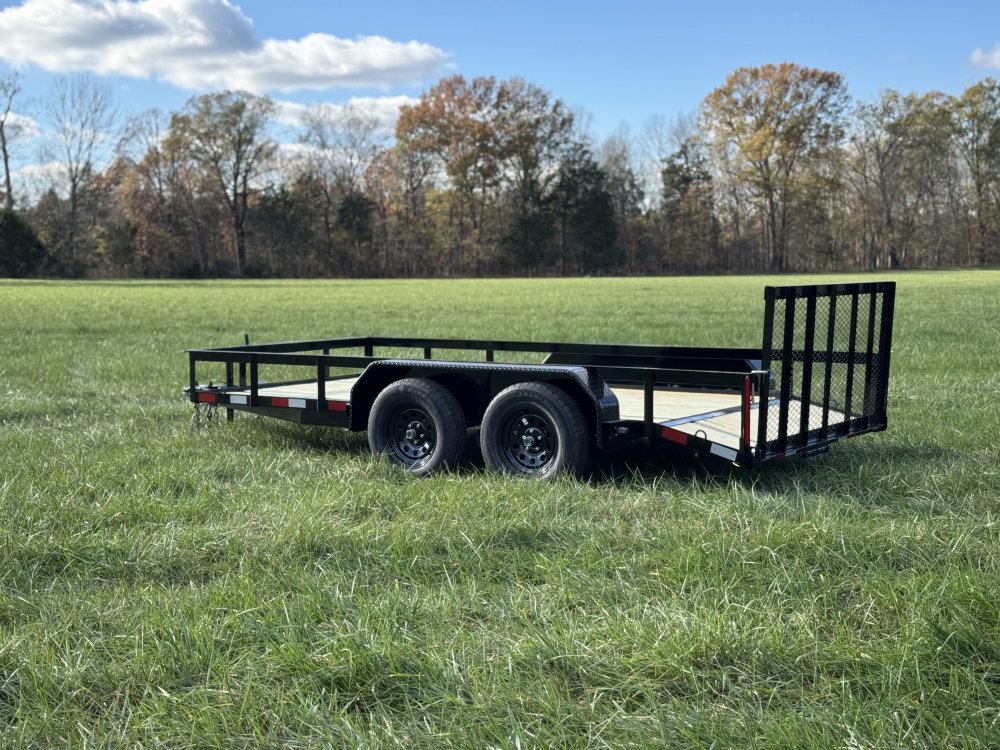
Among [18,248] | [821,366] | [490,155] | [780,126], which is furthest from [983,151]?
[821,366]

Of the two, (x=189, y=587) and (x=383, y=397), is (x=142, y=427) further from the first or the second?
(x=189, y=587)

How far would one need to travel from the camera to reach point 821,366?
7383 millimetres

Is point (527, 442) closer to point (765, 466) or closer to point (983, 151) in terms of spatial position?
point (765, 466)

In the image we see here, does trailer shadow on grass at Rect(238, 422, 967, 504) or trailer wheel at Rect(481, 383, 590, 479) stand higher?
trailer wheel at Rect(481, 383, 590, 479)

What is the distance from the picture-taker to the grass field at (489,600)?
318 centimetres

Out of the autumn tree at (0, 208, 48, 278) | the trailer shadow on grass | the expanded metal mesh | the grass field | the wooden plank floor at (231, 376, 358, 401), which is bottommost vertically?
the grass field

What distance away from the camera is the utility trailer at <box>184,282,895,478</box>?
5.77 meters

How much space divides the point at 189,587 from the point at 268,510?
1174mm

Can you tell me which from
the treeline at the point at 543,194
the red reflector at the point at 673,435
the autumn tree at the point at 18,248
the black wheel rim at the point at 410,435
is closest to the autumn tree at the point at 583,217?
the treeline at the point at 543,194

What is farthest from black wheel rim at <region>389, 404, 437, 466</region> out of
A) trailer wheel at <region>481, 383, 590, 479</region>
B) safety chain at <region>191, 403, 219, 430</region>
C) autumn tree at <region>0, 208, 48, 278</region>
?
autumn tree at <region>0, 208, 48, 278</region>

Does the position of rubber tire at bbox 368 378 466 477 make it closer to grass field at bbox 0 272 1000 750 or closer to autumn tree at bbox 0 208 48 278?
grass field at bbox 0 272 1000 750

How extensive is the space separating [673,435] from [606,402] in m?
0.45

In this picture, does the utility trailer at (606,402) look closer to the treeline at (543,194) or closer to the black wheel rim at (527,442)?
the black wheel rim at (527,442)

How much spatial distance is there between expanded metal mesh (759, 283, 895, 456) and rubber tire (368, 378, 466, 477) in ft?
6.39
